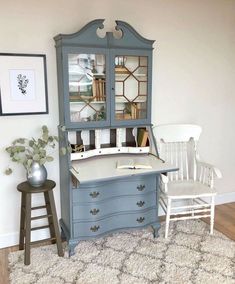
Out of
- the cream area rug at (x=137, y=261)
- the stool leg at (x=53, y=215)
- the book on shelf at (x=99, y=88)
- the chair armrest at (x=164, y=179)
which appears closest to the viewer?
the cream area rug at (x=137, y=261)

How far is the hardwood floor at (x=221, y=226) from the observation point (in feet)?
7.83

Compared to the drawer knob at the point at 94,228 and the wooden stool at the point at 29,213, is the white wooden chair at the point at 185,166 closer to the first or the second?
the drawer knob at the point at 94,228

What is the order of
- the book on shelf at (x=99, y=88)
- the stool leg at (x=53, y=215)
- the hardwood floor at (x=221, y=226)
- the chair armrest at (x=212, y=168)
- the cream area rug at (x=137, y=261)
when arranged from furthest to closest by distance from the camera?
1. the chair armrest at (x=212, y=168)
2. the book on shelf at (x=99, y=88)
3. the stool leg at (x=53, y=215)
4. the hardwood floor at (x=221, y=226)
5. the cream area rug at (x=137, y=261)

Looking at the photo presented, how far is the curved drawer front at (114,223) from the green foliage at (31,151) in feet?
2.03

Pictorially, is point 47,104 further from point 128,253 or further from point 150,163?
point 128,253

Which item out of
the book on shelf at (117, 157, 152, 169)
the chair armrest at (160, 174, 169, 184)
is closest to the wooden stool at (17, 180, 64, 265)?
the book on shelf at (117, 157, 152, 169)

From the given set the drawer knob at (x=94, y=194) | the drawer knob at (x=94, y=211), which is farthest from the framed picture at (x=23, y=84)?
the drawer knob at (x=94, y=211)

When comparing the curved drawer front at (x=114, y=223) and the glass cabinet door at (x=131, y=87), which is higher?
the glass cabinet door at (x=131, y=87)

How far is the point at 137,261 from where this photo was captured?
2484mm

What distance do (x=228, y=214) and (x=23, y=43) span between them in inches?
108

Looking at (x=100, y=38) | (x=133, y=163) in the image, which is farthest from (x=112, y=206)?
(x=100, y=38)

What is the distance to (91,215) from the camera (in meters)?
2.54

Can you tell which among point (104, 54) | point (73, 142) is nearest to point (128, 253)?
point (73, 142)

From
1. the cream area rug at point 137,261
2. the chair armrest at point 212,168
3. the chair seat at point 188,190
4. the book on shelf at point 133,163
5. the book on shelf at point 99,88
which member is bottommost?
the cream area rug at point 137,261
